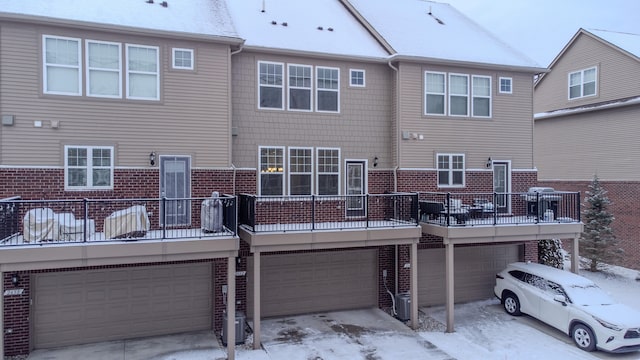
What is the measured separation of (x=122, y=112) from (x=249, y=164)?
3622 mm

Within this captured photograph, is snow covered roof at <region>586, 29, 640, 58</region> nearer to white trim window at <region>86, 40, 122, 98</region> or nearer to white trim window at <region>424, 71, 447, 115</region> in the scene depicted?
white trim window at <region>424, 71, 447, 115</region>

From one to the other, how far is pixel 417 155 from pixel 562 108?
1160 centimetres

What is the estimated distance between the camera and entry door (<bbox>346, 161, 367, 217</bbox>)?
13.7 m

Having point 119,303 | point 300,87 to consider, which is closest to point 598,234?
point 300,87

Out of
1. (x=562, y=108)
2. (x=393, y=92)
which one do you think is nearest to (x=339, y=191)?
(x=393, y=92)

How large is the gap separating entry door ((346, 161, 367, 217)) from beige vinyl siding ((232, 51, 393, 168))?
1.09ft

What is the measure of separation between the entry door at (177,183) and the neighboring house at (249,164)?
4 cm

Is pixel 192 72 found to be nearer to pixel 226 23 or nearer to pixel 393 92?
pixel 226 23

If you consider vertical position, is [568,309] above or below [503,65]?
below

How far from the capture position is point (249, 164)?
41.5ft

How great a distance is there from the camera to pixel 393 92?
1404 centimetres

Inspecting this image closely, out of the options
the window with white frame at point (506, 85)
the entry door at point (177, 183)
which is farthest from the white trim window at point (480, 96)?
the entry door at point (177, 183)

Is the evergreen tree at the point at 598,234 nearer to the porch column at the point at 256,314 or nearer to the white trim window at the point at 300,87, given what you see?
the white trim window at the point at 300,87

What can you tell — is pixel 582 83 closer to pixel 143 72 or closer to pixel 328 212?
pixel 328 212
